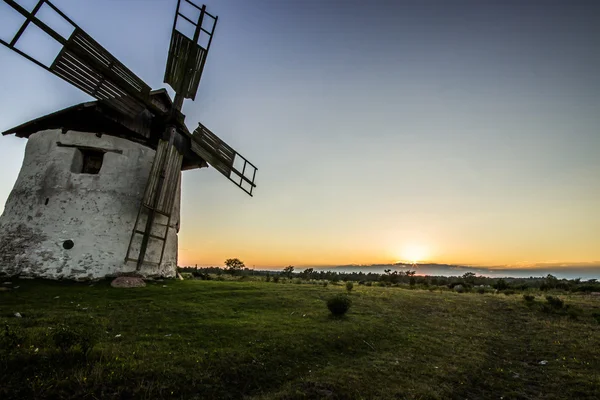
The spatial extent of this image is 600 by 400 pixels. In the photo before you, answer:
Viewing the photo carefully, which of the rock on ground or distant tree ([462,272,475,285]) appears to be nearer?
the rock on ground

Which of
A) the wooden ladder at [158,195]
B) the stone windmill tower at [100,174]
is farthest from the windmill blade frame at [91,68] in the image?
the wooden ladder at [158,195]

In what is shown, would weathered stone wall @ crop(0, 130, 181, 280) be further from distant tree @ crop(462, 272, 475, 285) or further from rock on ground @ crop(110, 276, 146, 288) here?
distant tree @ crop(462, 272, 475, 285)

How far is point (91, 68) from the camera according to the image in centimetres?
1443

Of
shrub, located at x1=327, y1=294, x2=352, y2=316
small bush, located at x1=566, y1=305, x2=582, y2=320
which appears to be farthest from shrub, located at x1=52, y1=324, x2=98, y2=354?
small bush, located at x1=566, y1=305, x2=582, y2=320

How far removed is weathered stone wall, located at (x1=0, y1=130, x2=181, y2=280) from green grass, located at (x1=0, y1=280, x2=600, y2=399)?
152cm

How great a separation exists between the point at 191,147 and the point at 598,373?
21.3 metres

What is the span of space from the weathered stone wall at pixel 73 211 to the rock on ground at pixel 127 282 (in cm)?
110

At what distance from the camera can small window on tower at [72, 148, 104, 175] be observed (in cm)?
1723

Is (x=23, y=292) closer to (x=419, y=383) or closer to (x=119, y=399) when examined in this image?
(x=119, y=399)

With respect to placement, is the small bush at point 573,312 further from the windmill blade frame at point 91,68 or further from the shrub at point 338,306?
the windmill blade frame at point 91,68

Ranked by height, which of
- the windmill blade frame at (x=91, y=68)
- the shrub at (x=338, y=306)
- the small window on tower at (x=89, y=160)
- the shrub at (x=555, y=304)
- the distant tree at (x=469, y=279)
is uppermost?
the windmill blade frame at (x=91, y=68)

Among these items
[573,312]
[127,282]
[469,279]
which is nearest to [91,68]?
[127,282]

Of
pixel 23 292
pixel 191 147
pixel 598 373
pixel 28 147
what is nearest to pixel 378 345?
A: pixel 598 373

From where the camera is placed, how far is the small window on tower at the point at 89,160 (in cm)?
1723
